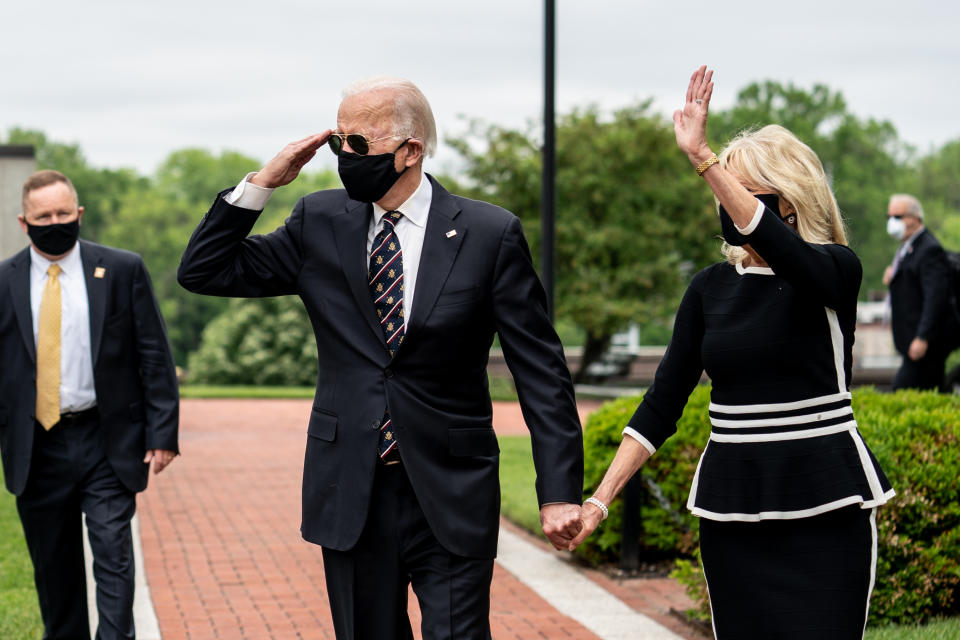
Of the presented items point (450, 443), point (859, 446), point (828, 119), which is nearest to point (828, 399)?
point (859, 446)

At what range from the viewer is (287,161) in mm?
3576

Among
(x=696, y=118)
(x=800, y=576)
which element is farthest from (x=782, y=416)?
(x=696, y=118)

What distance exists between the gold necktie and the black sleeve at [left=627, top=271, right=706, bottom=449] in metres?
2.55

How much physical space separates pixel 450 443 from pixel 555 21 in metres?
6.05

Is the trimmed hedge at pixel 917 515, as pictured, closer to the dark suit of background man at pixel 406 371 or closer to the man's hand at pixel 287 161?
the dark suit of background man at pixel 406 371

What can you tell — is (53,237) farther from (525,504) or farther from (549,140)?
(525,504)

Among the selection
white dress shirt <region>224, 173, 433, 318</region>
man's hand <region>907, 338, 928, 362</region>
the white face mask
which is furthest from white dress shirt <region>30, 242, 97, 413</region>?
the white face mask

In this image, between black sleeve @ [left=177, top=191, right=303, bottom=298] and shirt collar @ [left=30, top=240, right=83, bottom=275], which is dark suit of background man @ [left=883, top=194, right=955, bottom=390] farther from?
black sleeve @ [left=177, top=191, right=303, bottom=298]

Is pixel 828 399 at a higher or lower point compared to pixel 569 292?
higher

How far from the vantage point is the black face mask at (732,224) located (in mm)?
3357

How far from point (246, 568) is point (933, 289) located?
616 centimetres

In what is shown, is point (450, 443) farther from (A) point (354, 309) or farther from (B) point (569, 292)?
Answer: (B) point (569, 292)

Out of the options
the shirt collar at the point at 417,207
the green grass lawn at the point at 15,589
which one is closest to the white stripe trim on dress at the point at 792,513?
the shirt collar at the point at 417,207

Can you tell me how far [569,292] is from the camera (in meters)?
29.7
